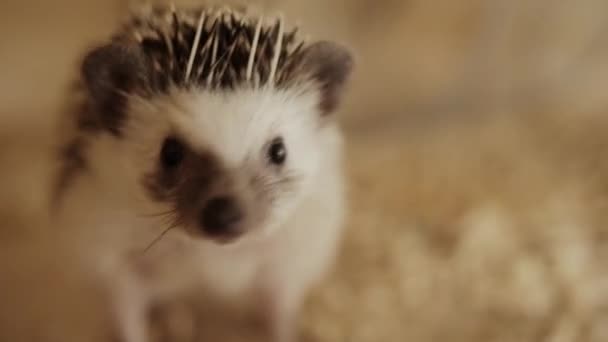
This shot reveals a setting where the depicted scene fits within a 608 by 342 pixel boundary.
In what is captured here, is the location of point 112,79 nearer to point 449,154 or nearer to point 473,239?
point 473,239

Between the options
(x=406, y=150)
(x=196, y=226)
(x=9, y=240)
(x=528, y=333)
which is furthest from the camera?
(x=406, y=150)

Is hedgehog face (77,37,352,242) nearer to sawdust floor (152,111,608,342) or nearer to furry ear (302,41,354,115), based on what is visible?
furry ear (302,41,354,115)

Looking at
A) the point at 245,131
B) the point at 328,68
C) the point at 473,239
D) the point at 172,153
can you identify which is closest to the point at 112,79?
the point at 172,153

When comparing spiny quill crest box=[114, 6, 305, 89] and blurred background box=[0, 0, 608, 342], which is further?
blurred background box=[0, 0, 608, 342]

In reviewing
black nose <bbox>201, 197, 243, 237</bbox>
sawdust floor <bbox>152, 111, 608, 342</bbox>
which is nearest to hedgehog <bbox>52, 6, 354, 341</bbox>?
black nose <bbox>201, 197, 243, 237</bbox>

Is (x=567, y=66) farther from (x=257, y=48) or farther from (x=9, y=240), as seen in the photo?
(x=9, y=240)

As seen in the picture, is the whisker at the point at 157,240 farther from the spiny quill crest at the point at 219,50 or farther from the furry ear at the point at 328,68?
the furry ear at the point at 328,68

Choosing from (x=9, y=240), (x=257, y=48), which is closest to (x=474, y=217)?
(x=257, y=48)
